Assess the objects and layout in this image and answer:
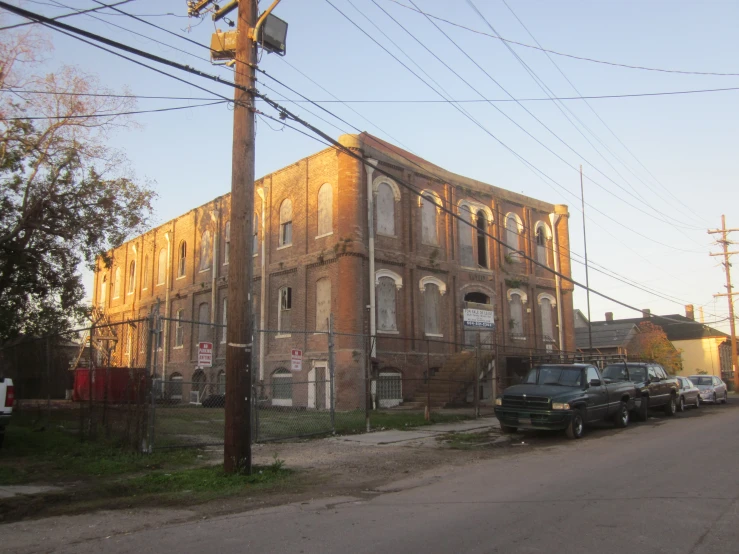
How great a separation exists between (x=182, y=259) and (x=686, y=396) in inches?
1018

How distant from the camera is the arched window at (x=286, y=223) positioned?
27016 millimetres

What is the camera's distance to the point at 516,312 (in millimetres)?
30562

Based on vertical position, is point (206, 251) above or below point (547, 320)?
above

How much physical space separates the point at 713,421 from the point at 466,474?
11590 millimetres

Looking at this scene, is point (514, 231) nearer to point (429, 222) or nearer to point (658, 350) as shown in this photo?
point (429, 222)

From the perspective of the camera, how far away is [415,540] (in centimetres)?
566

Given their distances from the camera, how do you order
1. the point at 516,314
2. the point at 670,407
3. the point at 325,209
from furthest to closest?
the point at 516,314 → the point at 325,209 → the point at 670,407

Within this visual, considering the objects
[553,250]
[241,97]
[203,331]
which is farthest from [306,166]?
[241,97]

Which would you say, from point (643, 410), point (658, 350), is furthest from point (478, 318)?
point (658, 350)

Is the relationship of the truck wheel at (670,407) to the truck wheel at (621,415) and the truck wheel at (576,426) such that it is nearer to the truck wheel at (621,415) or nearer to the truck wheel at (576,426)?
the truck wheel at (621,415)

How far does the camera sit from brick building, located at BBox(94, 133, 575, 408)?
23.8 metres

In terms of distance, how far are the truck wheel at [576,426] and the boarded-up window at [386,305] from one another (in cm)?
1112

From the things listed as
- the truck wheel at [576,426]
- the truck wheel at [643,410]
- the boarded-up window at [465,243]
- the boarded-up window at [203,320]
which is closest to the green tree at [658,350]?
the boarded-up window at [465,243]

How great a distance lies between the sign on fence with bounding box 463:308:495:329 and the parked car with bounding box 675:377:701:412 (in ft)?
26.3
